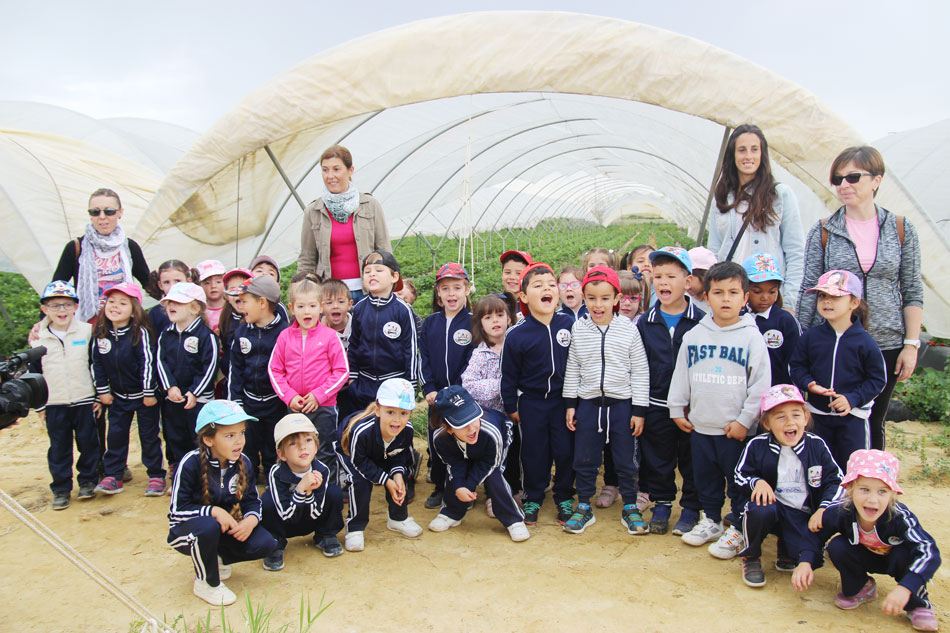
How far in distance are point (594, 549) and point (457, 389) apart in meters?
1.08

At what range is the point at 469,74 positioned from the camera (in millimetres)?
4789

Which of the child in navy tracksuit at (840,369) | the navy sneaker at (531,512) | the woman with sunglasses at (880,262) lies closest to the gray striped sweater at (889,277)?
the woman with sunglasses at (880,262)

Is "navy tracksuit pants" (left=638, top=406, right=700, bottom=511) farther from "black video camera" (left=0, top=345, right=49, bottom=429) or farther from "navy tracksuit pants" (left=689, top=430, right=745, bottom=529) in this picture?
"black video camera" (left=0, top=345, right=49, bottom=429)

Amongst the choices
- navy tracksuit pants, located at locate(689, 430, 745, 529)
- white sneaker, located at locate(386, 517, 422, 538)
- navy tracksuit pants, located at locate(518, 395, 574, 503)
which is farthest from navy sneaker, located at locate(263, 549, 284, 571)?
navy tracksuit pants, located at locate(689, 430, 745, 529)

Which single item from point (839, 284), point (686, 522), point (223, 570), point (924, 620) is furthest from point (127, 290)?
point (924, 620)

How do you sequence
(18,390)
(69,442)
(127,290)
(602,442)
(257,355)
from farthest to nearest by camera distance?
(127,290)
(69,442)
(257,355)
(602,442)
(18,390)

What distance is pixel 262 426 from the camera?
160 inches

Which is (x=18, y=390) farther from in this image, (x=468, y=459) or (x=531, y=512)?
(x=531, y=512)

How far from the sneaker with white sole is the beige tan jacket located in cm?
193

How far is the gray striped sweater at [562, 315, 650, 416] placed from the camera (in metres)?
3.58

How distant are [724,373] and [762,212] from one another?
39.9 inches

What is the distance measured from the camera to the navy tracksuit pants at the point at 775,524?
2984 mm

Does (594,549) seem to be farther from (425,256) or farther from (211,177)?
(425,256)

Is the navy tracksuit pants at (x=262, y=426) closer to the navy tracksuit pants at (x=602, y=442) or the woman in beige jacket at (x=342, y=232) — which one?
the woman in beige jacket at (x=342, y=232)
